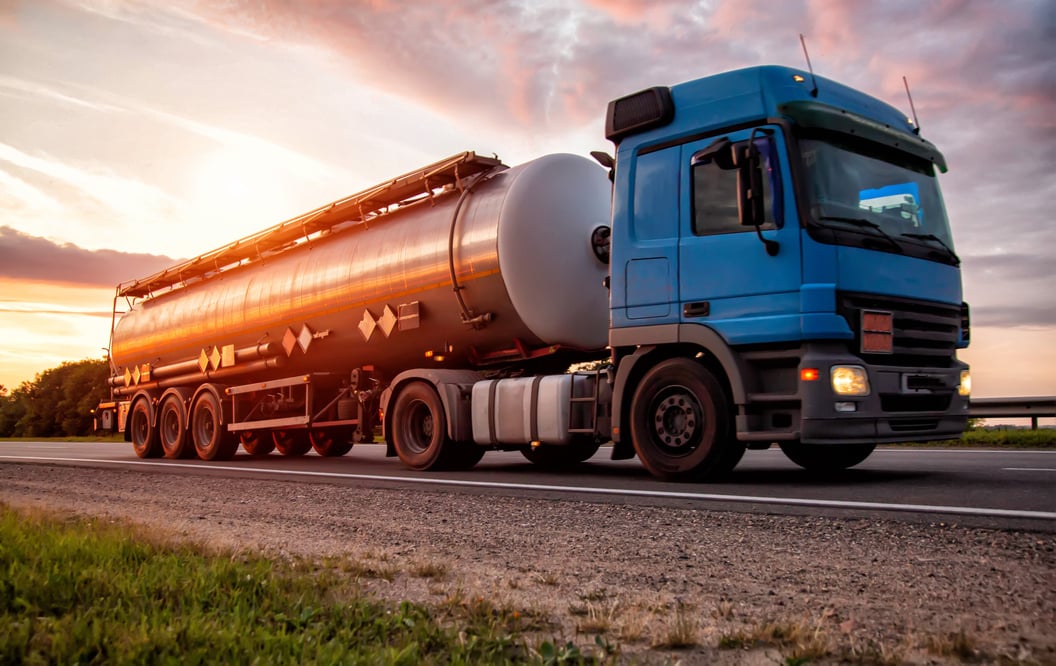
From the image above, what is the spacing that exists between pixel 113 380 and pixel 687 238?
15770 millimetres

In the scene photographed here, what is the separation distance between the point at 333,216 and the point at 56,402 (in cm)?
7916

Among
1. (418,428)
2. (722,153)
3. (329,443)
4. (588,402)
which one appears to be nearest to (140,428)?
(329,443)

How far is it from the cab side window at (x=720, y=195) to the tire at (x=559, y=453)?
4.15m

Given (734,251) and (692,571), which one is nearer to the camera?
(692,571)

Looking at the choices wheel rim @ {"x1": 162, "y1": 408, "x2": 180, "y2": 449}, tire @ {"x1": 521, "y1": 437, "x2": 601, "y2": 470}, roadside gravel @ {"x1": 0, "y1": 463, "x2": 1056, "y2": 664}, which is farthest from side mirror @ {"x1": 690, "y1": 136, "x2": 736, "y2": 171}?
wheel rim @ {"x1": 162, "y1": 408, "x2": 180, "y2": 449}

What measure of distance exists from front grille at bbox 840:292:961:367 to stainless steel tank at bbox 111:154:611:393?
3426 millimetres

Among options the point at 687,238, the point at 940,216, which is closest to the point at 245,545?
the point at 687,238

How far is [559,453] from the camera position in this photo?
11320 mm

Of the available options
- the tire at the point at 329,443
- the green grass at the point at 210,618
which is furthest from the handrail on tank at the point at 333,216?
the green grass at the point at 210,618

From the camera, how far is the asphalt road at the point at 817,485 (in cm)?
577

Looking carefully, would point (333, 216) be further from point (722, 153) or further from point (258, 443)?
point (722, 153)

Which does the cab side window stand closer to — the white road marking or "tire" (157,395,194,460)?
the white road marking

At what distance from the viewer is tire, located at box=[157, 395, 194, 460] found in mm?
16109

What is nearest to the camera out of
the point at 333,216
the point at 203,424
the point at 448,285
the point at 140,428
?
the point at 448,285
